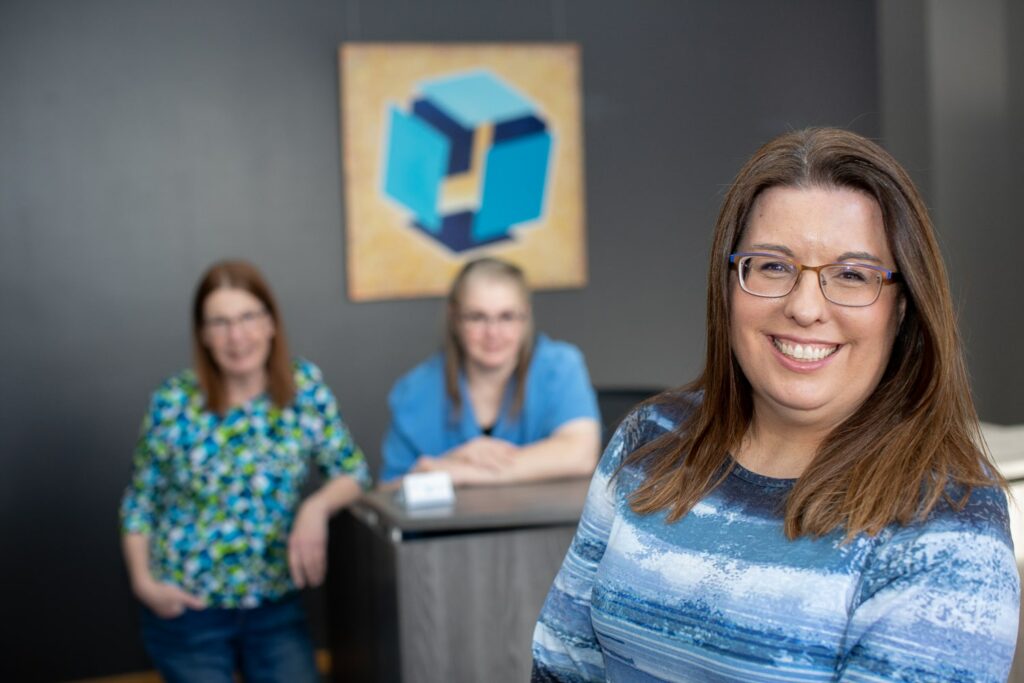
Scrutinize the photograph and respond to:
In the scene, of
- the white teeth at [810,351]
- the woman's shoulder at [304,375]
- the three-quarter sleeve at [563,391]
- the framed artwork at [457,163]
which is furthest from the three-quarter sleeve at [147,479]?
the white teeth at [810,351]

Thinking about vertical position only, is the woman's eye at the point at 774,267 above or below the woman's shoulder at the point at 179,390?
above

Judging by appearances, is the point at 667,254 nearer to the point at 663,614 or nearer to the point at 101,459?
the point at 101,459

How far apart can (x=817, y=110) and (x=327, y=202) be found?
233cm

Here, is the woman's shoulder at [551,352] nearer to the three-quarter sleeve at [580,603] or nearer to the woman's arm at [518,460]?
the woman's arm at [518,460]

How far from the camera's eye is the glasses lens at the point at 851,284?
124 centimetres

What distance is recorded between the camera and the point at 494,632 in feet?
8.48

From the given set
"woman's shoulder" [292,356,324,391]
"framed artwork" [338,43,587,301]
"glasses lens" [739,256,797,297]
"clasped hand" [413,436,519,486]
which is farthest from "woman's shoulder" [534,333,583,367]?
"glasses lens" [739,256,797,297]

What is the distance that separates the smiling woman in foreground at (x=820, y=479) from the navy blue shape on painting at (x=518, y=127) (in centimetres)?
360

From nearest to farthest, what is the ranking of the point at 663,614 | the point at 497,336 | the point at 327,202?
the point at 663,614, the point at 497,336, the point at 327,202

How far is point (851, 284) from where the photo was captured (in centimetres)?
125

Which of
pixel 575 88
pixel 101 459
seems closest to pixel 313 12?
pixel 575 88

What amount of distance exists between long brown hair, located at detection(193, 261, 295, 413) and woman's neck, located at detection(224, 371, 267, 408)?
0.06 feet

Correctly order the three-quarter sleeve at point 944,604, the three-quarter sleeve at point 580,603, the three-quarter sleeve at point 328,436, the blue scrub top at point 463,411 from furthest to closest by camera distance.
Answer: the blue scrub top at point 463,411 → the three-quarter sleeve at point 328,436 → the three-quarter sleeve at point 580,603 → the three-quarter sleeve at point 944,604

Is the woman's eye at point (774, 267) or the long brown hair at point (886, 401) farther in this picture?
the woman's eye at point (774, 267)
